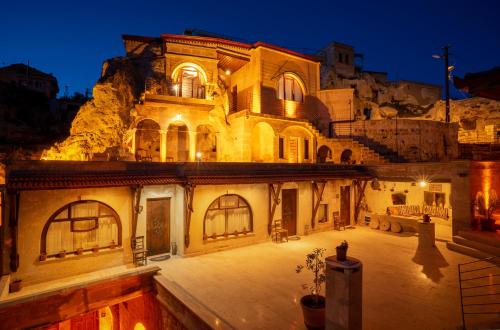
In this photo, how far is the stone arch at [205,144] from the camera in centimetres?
2878

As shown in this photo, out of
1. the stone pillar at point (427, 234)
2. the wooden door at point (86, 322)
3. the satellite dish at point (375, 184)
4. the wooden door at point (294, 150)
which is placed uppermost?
the wooden door at point (294, 150)

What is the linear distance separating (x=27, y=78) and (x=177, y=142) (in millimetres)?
38349

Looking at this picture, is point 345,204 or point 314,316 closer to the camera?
point 314,316

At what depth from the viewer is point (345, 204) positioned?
755 inches

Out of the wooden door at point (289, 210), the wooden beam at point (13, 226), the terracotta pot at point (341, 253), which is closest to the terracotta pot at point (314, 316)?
the terracotta pot at point (341, 253)

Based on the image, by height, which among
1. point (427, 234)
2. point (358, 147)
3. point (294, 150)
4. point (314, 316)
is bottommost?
point (314, 316)

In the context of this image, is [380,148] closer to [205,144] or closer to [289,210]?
[289,210]

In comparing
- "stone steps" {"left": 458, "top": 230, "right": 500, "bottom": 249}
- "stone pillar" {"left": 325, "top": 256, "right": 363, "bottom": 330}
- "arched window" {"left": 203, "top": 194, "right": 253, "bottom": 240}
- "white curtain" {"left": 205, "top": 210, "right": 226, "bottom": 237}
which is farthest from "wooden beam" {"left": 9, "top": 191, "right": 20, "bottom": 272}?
"stone steps" {"left": 458, "top": 230, "right": 500, "bottom": 249}

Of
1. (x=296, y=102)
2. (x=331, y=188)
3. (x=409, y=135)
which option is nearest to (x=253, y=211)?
(x=331, y=188)

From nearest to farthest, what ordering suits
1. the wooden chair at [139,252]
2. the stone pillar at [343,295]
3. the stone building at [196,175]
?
the stone pillar at [343,295], the stone building at [196,175], the wooden chair at [139,252]

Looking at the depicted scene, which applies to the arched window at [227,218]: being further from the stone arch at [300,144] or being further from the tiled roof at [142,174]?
the stone arch at [300,144]

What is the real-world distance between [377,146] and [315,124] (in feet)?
22.0

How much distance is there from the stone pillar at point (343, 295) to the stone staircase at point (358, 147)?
19.3 metres

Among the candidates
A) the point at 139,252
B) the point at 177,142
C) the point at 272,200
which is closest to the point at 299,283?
the point at 272,200
